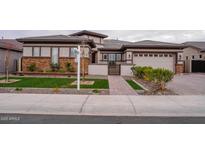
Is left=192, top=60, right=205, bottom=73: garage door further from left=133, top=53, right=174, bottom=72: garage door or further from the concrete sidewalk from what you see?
the concrete sidewalk

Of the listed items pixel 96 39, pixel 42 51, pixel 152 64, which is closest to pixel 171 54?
pixel 152 64

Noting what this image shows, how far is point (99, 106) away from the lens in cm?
919

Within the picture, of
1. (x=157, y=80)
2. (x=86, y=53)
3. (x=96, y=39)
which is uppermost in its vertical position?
(x=96, y=39)

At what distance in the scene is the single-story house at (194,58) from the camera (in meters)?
38.7

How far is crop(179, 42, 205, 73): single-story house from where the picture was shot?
38719 mm

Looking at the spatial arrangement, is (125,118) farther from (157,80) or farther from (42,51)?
(42,51)

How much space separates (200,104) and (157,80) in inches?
148

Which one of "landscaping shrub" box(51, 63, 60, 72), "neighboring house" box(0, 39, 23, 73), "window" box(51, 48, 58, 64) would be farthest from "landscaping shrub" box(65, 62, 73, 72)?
"neighboring house" box(0, 39, 23, 73)

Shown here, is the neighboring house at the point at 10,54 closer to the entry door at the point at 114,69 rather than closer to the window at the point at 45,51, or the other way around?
the window at the point at 45,51

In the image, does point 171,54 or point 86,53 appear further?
point 171,54

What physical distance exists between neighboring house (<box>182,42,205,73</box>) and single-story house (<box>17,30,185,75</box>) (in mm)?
8515

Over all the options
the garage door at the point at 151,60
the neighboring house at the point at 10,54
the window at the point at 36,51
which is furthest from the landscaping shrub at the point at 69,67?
the garage door at the point at 151,60

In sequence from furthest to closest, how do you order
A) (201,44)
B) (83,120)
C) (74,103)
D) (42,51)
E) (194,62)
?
(201,44) → (194,62) → (42,51) → (74,103) → (83,120)

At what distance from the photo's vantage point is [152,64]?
99.5 ft
